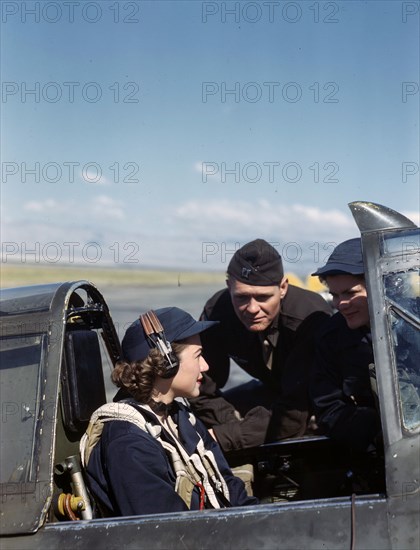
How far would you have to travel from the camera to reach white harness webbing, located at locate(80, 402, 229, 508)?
8.52ft

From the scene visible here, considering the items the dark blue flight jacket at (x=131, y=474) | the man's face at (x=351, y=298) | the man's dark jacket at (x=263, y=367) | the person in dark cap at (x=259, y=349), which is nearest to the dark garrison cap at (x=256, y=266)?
the person in dark cap at (x=259, y=349)

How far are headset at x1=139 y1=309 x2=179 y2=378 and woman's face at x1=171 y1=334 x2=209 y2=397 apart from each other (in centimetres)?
A: 5

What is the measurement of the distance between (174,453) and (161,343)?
1.28 ft

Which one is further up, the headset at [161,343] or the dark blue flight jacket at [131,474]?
the headset at [161,343]

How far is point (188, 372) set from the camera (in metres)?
2.85

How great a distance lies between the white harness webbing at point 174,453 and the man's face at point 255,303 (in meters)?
1.32

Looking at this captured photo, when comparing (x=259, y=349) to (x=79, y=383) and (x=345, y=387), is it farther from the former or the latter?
(x=79, y=383)

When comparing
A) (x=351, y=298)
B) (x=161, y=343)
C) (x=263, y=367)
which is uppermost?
(x=351, y=298)

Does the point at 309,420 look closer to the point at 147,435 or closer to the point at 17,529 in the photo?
the point at 147,435

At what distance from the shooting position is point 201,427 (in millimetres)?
3170

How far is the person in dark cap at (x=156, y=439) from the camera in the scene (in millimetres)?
2441

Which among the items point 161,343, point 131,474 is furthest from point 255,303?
point 131,474

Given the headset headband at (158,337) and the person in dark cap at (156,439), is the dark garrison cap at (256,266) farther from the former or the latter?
the headset headband at (158,337)

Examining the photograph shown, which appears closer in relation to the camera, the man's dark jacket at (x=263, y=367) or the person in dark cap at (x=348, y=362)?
the person in dark cap at (x=348, y=362)
